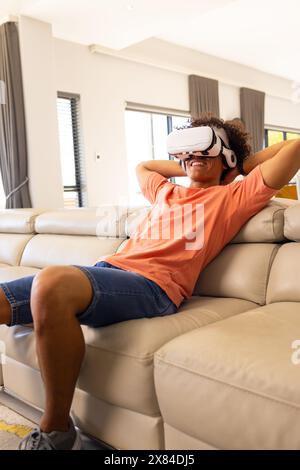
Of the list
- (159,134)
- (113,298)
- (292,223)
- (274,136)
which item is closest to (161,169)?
(292,223)

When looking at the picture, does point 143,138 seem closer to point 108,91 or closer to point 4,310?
point 108,91

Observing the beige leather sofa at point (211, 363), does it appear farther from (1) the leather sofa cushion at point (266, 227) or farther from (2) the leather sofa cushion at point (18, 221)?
(2) the leather sofa cushion at point (18, 221)

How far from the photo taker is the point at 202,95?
612 cm

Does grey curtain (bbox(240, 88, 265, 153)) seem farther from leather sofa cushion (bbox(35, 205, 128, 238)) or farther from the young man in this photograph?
the young man

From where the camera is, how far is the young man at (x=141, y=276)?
3.81 ft

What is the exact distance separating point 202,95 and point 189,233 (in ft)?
16.7

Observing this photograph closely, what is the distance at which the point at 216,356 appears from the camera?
104 cm

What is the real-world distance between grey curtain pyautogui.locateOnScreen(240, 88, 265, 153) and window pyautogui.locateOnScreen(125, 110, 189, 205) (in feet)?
4.31

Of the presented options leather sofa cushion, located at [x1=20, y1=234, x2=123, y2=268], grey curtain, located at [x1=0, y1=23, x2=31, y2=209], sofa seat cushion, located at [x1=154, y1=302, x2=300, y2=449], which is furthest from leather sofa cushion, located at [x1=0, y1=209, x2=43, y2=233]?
sofa seat cushion, located at [x1=154, y1=302, x2=300, y2=449]

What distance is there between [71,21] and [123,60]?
1.30 metres

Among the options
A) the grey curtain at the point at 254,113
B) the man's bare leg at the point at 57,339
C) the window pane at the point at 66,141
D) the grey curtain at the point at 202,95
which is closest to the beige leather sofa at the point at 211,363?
the man's bare leg at the point at 57,339

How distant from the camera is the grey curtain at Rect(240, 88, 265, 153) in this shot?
6.84m
